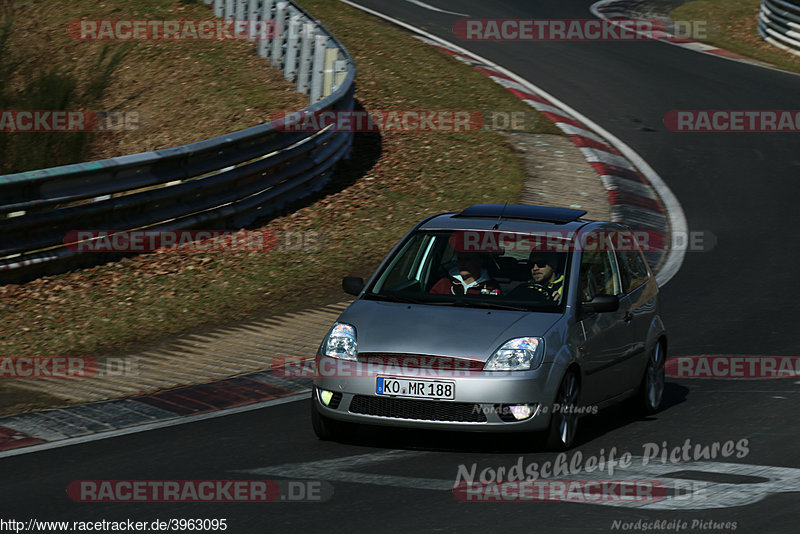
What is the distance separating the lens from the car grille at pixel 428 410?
26.0 ft

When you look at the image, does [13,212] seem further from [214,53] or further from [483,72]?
[483,72]

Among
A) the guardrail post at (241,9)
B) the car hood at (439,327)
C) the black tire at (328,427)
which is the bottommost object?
the black tire at (328,427)

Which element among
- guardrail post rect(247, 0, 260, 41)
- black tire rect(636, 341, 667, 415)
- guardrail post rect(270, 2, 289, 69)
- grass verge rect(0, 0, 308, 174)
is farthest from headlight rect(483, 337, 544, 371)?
guardrail post rect(247, 0, 260, 41)

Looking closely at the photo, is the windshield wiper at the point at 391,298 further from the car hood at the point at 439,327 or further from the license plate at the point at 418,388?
the license plate at the point at 418,388

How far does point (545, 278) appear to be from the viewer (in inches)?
350

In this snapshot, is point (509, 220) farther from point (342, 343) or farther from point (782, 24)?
point (782, 24)

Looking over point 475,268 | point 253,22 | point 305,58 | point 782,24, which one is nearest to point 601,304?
point 475,268

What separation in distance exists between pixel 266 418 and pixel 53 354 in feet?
9.19

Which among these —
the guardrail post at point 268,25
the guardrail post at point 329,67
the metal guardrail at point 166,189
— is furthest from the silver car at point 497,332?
the guardrail post at point 268,25

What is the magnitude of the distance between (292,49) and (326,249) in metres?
7.68

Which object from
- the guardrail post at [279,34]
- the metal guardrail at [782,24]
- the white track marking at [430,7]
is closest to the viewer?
the guardrail post at [279,34]

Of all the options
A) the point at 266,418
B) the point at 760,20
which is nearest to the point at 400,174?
the point at 266,418

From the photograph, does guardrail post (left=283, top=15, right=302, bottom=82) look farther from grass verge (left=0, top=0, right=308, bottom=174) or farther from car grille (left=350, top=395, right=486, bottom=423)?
car grille (left=350, top=395, right=486, bottom=423)

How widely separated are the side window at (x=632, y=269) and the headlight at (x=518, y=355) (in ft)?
5.61
